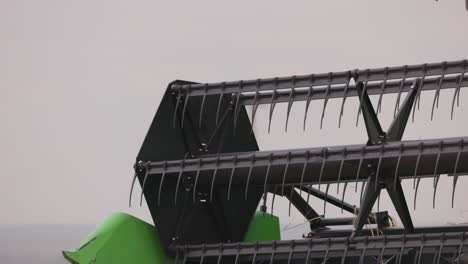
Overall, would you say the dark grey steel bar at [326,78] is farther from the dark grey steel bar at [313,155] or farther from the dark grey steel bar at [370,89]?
the dark grey steel bar at [313,155]

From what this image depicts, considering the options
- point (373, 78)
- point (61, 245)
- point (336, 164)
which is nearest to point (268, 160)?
point (336, 164)

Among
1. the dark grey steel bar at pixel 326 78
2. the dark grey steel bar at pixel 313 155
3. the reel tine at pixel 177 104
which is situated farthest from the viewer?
the reel tine at pixel 177 104

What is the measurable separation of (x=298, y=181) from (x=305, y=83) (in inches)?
23.9

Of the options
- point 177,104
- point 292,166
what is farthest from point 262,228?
point 177,104

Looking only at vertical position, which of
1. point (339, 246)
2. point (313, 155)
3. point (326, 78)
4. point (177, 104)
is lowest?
point (339, 246)

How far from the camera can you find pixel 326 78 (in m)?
5.42

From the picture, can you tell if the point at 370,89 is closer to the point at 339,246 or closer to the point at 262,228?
the point at 339,246

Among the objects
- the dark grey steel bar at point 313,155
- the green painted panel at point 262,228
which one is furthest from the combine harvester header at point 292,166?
the green painted panel at point 262,228

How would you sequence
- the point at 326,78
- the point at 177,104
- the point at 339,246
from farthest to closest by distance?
the point at 177,104, the point at 326,78, the point at 339,246

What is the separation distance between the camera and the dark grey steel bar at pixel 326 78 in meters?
5.29

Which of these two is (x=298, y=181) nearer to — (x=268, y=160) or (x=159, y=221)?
(x=268, y=160)

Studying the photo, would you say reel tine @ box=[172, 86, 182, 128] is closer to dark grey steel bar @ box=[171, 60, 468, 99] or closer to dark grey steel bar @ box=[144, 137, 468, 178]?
dark grey steel bar @ box=[171, 60, 468, 99]

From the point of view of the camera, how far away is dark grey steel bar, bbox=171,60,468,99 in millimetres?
5293

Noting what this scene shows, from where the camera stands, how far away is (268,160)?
525 cm
